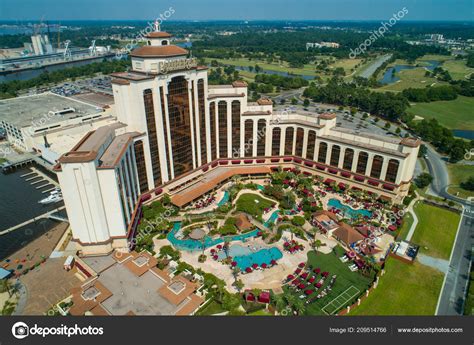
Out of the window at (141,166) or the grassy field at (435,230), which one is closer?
the grassy field at (435,230)

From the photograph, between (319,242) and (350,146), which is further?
(350,146)

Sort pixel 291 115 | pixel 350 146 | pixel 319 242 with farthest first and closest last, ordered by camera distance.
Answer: pixel 291 115 → pixel 350 146 → pixel 319 242

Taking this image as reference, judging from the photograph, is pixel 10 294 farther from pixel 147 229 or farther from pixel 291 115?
pixel 291 115

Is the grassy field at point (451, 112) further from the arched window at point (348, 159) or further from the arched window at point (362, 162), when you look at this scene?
the arched window at point (348, 159)

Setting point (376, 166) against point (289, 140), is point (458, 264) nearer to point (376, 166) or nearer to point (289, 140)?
point (376, 166)

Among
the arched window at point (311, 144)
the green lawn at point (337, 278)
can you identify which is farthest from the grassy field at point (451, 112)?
the green lawn at point (337, 278)

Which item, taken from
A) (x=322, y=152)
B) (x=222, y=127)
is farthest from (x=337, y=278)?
(x=222, y=127)

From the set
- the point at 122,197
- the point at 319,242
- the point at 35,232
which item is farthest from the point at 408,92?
the point at 35,232
